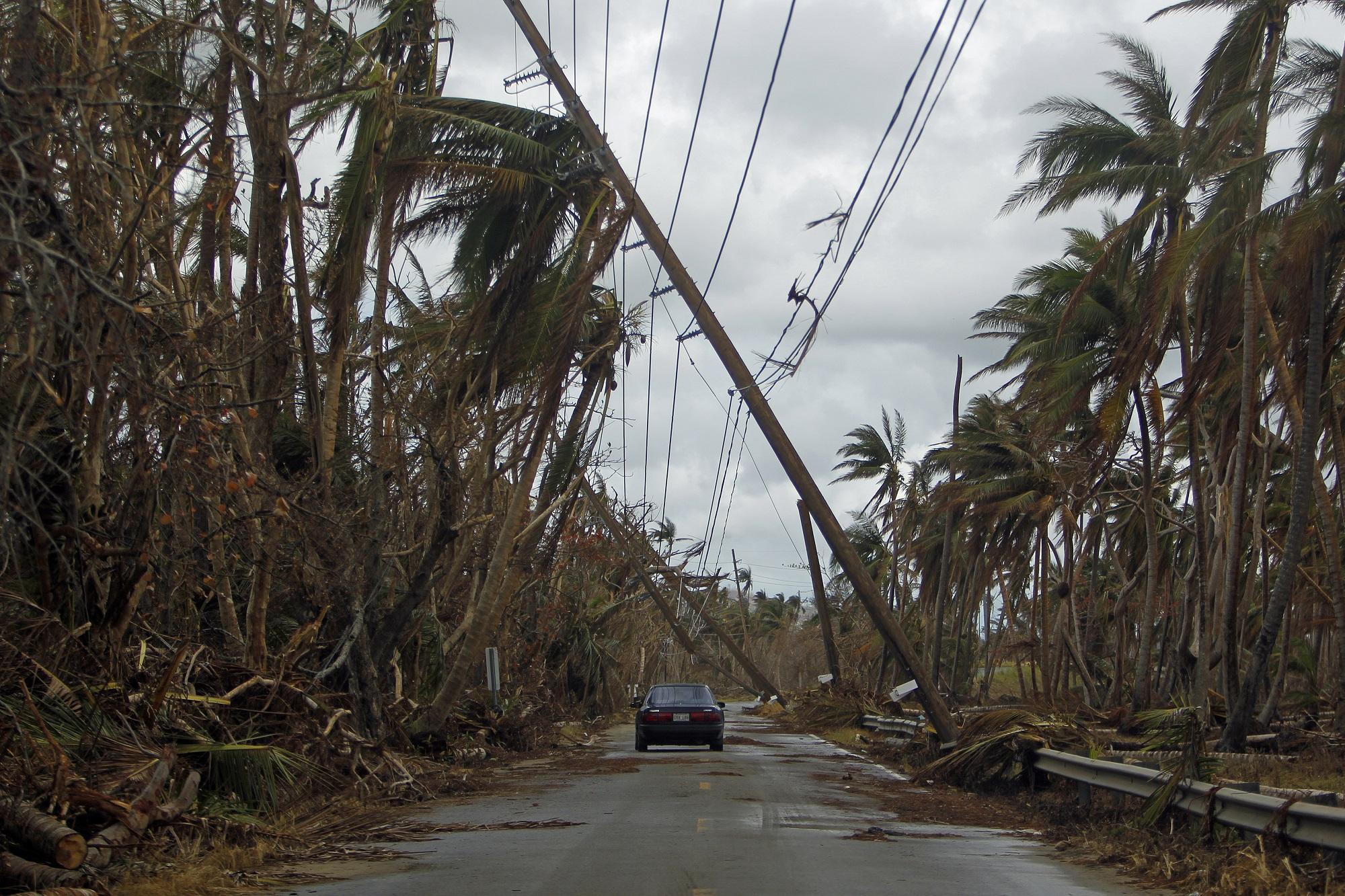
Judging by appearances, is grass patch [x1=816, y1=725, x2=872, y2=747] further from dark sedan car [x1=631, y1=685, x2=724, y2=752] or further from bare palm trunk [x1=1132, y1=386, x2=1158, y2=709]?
bare palm trunk [x1=1132, y1=386, x2=1158, y2=709]

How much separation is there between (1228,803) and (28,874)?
798 centimetres

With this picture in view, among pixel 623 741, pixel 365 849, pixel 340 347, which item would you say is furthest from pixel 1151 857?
pixel 623 741

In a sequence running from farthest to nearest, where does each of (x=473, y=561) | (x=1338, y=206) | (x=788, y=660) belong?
(x=788, y=660)
(x=473, y=561)
(x=1338, y=206)

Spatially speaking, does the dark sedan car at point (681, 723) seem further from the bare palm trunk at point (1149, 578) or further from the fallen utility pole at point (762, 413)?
the bare palm trunk at point (1149, 578)

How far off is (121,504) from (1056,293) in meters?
24.5

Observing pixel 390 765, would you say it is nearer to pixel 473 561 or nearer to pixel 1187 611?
pixel 473 561

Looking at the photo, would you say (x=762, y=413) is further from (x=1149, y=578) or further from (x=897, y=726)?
(x=1149, y=578)

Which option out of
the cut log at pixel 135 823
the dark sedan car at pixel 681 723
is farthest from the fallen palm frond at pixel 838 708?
the cut log at pixel 135 823

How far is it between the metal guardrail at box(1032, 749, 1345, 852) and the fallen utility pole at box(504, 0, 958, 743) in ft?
18.2

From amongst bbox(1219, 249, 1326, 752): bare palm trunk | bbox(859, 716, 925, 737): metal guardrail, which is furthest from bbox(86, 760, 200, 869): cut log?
bbox(859, 716, 925, 737): metal guardrail

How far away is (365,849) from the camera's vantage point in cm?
1051

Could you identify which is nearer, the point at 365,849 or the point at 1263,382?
the point at 365,849

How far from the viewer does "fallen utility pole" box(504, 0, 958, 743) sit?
60.8 ft

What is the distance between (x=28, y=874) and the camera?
281 inches
